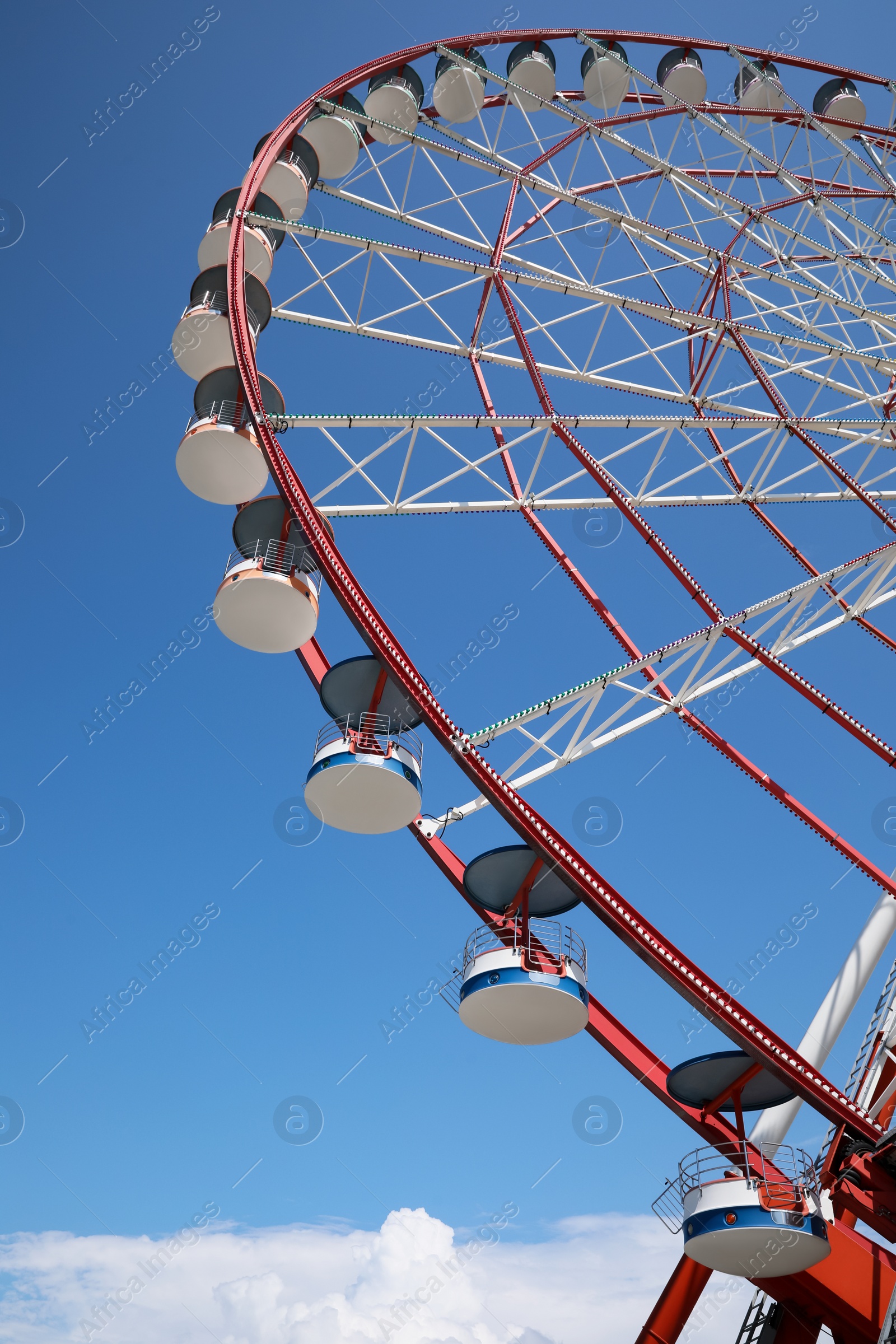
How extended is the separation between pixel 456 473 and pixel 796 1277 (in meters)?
9.83

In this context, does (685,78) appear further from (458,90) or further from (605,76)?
(458,90)

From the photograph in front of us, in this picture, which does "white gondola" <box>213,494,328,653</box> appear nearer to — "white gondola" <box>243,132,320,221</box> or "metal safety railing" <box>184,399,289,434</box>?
"metal safety railing" <box>184,399,289,434</box>

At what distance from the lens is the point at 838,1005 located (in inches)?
Result: 474

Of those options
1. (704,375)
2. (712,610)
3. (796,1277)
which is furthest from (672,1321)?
(704,375)

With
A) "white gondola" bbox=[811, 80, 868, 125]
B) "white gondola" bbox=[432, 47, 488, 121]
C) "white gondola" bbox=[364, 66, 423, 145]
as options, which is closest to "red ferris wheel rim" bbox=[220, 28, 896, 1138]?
"white gondola" bbox=[364, 66, 423, 145]

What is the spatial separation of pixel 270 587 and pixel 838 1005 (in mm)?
8339

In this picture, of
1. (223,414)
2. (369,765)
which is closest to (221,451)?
(223,414)

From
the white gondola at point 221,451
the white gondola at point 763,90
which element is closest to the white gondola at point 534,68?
the white gondola at point 763,90

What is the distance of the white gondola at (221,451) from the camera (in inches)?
503

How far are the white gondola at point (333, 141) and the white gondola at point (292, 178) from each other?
1.35ft

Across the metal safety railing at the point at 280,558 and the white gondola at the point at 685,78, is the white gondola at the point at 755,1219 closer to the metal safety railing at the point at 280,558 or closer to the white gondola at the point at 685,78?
the metal safety railing at the point at 280,558

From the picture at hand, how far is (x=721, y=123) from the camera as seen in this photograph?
19.6m

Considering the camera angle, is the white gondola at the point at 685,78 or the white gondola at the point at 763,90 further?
the white gondola at the point at 763,90

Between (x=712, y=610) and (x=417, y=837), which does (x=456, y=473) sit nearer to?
(x=712, y=610)
